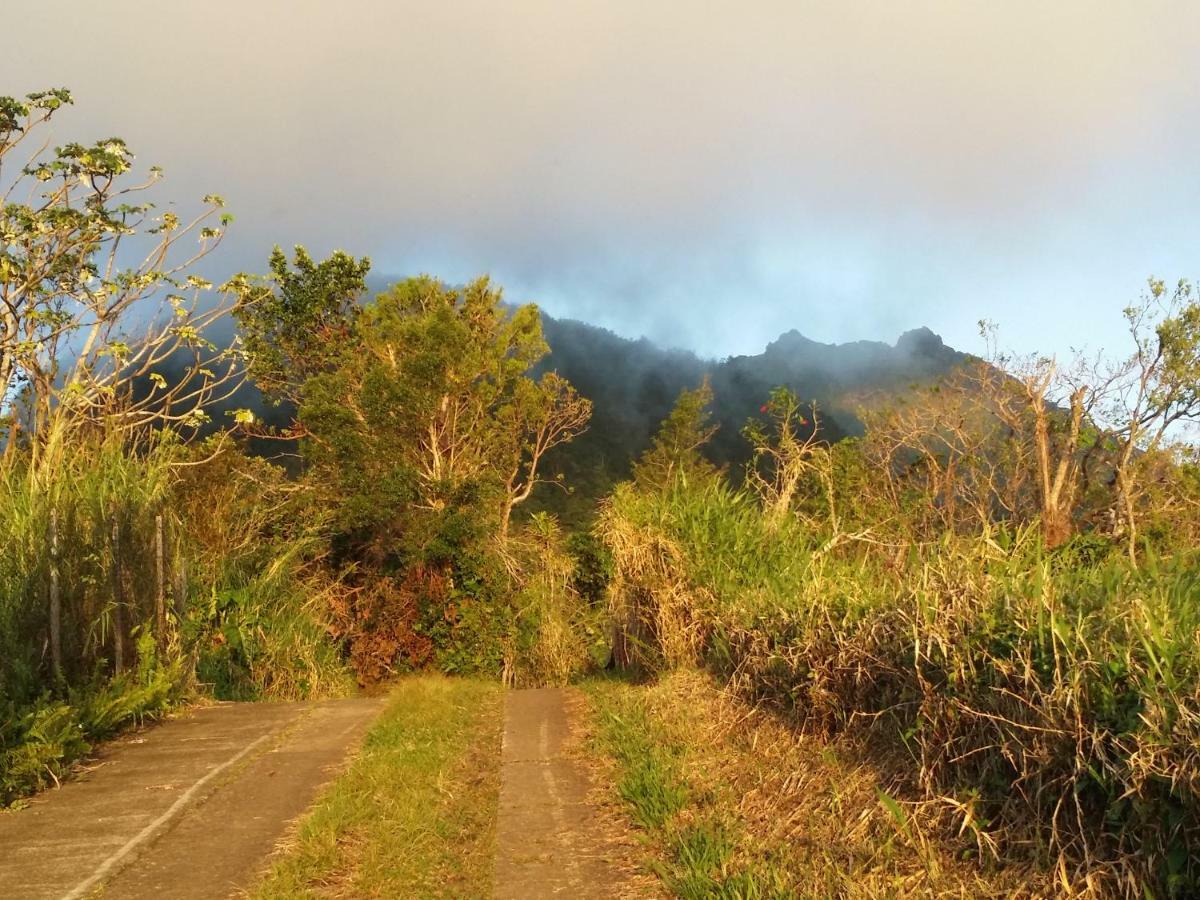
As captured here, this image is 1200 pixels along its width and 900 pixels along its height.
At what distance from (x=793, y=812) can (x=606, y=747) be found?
2.19 meters

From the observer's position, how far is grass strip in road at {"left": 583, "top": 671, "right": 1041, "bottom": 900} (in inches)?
146

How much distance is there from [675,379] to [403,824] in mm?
76786

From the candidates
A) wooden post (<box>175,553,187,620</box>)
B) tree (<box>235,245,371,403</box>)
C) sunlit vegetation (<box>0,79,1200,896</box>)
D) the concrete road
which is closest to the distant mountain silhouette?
tree (<box>235,245,371,403</box>)

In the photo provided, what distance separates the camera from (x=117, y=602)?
7855 millimetres

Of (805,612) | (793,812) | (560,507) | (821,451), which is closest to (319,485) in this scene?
(821,451)

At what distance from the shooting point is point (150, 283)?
1039 centimetres

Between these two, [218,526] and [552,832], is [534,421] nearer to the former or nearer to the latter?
[218,526]

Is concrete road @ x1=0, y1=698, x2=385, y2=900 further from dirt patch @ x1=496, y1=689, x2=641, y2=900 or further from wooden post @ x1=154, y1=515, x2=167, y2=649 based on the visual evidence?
dirt patch @ x1=496, y1=689, x2=641, y2=900

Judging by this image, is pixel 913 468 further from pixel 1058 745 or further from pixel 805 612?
pixel 1058 745

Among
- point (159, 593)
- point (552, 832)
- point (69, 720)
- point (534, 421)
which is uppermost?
point (534, 421)

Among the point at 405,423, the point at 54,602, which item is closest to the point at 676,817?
the point at 54,602

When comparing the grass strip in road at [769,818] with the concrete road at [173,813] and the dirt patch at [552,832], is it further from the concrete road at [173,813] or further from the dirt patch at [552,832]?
the concrete road at [173,813]

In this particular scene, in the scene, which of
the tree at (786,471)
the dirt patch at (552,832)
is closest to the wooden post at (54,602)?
the dirt patch at (552,832)

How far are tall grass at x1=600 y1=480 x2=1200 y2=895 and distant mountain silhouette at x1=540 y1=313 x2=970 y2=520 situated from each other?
28.7 metres
